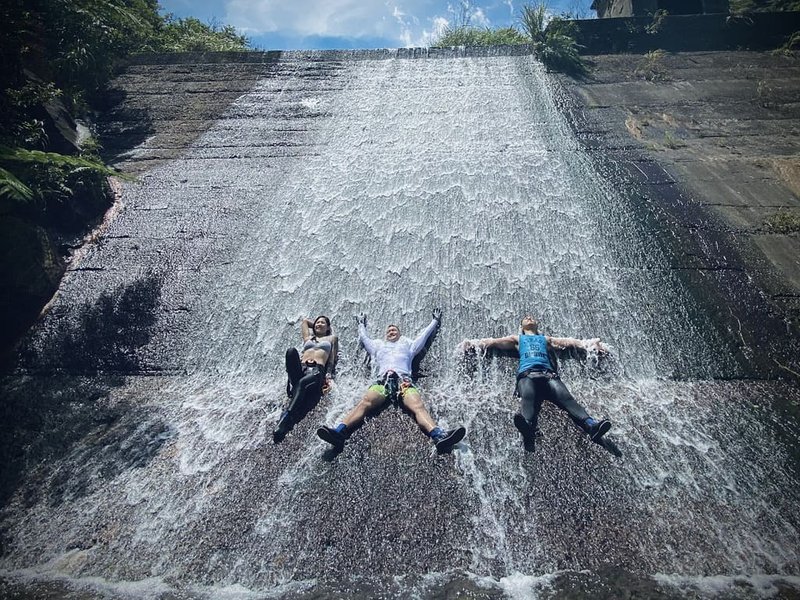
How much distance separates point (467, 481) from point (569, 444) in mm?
1245

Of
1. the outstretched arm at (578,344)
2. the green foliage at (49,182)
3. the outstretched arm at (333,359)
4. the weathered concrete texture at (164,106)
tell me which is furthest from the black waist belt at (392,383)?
the weathered concrete texture at (164,106)

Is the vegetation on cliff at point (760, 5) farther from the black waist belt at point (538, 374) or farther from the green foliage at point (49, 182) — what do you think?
the green foliage at point (49, 182)

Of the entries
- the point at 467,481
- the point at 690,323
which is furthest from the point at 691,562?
the point at 690,323

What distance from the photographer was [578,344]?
533 cm

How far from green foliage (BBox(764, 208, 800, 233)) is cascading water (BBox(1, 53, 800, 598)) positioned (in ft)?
6.51

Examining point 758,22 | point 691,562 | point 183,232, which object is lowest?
point 691,562

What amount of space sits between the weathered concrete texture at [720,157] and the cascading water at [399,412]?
70 cm

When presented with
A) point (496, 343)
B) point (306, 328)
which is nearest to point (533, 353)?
point (496, 343)

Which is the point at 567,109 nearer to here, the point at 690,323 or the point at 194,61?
the point at 690,323

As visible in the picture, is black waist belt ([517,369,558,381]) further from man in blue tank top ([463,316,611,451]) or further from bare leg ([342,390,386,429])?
bare leg ([342,390,386,429])

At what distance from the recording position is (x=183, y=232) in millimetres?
7469

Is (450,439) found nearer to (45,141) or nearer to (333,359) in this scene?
(333,359)

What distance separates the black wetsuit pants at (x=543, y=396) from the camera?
4508mm

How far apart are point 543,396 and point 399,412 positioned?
5.80 ft
